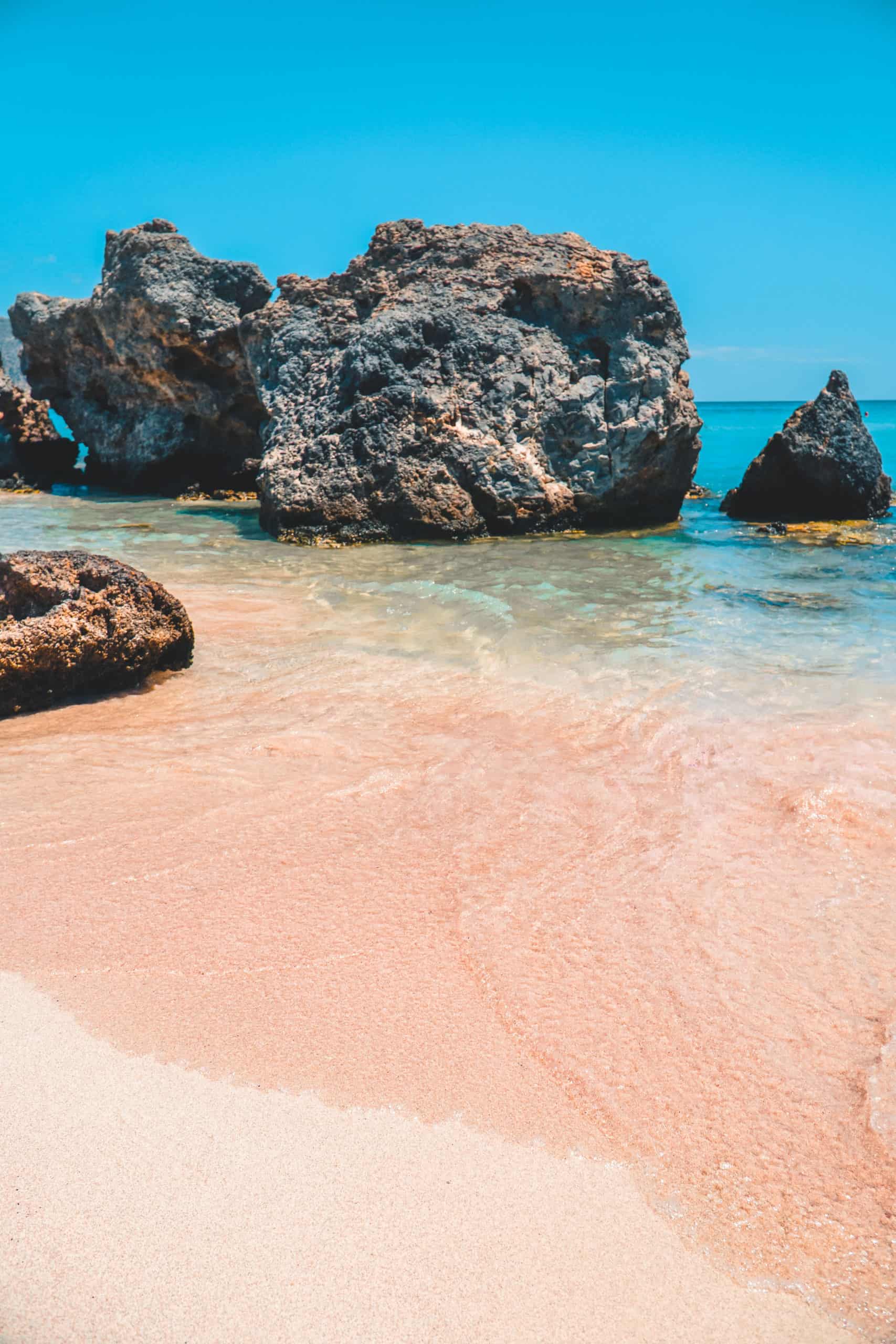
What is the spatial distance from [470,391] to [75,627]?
8.17m

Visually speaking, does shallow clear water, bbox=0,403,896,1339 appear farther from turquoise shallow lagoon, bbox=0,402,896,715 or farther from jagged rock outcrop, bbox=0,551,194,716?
jagged rock outcrop, bbox=0,551,194,716

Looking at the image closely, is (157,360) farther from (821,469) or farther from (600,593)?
(821,469)

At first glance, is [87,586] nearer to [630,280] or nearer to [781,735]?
[781,735]

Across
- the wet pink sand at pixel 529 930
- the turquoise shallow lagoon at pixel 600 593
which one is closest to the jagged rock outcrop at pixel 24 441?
the turquoise shallow lagoon at pixel 600 593

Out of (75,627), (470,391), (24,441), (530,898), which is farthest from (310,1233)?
(24,441)

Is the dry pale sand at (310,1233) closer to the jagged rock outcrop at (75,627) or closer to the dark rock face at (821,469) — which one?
the jagged rock outcrop at (75,627)

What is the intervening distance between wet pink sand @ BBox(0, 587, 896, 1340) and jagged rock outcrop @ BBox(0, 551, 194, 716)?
0.95ft

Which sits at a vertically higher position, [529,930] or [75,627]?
[75,627]

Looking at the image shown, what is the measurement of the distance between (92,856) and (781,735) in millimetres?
3278

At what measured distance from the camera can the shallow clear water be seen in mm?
2143

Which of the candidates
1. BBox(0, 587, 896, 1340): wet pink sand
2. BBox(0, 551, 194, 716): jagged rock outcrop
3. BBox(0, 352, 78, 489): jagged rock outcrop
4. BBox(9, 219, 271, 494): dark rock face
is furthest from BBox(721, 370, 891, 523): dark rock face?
BBox(0, 352, 78, 489): jagged rock outcrop

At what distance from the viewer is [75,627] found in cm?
488

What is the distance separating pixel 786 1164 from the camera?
2.03 metres

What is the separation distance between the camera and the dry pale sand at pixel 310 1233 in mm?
1669
